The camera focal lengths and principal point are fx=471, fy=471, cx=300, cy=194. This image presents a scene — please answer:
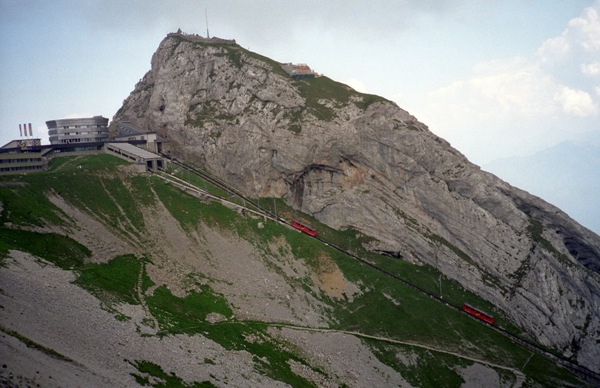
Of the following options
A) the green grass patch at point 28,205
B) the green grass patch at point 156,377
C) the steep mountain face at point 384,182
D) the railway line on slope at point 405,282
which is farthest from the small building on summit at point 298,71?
the green grass patch at point 156,377

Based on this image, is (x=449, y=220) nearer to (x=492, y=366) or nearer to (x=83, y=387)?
(x=492, y=366)

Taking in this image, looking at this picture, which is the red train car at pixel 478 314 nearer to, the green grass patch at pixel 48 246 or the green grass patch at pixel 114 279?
the green grass patch at pixel 114 279

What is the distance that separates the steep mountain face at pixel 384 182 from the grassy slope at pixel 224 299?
869 centimetres

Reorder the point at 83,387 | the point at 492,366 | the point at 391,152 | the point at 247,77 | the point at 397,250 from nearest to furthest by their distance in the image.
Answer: the point at 83,387, the point at 492,366, the point at 397,250, the point at 391,152, the point at 247,77

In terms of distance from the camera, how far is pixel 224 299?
93.5 m

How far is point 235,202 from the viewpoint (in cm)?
13162

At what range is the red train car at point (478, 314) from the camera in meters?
115

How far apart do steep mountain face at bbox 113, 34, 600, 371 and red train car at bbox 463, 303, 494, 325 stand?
34.5ft

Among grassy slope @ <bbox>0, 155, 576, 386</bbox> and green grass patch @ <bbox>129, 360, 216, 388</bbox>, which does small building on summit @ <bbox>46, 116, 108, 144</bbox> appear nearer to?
grassy slope @ <bbox>0, 155, 576, 386</bbox>

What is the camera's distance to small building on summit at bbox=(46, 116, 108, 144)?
143 m

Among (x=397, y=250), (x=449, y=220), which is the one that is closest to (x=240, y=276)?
(x=397, y=250)

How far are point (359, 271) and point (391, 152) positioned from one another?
41060 millimetres

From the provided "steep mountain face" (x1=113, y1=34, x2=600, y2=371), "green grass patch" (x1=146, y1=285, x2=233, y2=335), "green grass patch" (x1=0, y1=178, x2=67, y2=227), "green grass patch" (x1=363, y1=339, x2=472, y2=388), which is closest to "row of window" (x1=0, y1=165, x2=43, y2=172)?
"green grass patch" (x1=0, y1=178, x2=67, y2=227)

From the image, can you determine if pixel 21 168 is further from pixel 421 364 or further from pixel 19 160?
pixel 421 364
